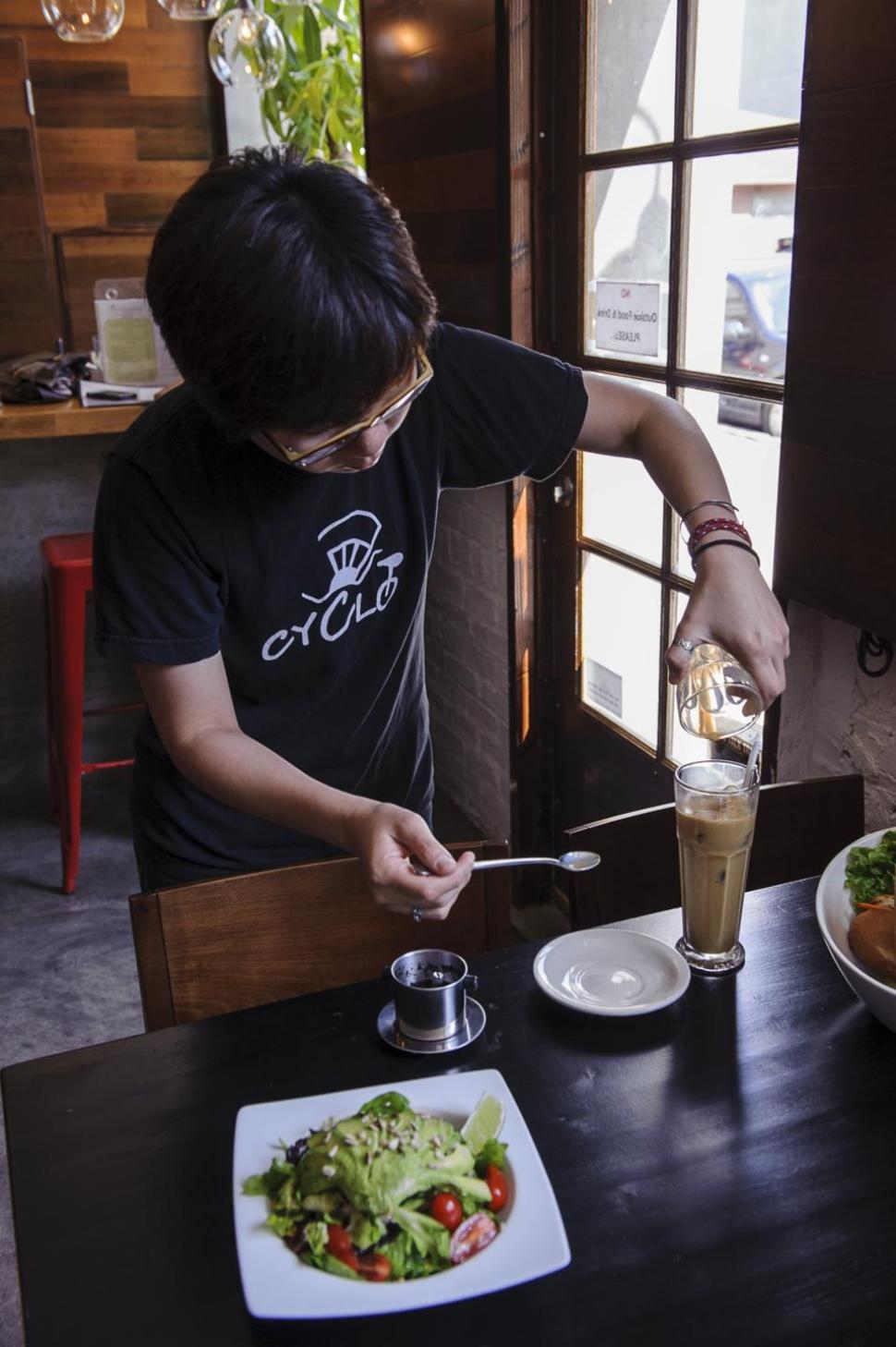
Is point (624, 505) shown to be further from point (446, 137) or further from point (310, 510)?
point (310, 510)

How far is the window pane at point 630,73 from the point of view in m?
2.12

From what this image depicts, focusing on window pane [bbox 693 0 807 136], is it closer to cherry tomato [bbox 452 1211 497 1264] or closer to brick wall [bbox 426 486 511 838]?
brick wall [bbox 426 486 511 838]

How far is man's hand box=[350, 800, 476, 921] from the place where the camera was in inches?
43.9

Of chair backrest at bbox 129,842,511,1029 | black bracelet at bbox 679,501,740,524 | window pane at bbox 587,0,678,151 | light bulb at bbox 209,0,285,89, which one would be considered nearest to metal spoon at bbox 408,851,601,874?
chair backrest at bbox 129,842,511,1029

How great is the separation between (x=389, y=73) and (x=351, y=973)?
8.00 feet

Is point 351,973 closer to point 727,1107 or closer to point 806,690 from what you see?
point 727,1107

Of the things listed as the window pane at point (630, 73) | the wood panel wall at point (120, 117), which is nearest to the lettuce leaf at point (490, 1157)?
the window pane at point (630, 73)

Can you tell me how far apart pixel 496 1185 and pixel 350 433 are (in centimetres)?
70

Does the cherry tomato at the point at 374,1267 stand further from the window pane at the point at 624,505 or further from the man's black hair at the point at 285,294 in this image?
the window pane at the point at 624,505

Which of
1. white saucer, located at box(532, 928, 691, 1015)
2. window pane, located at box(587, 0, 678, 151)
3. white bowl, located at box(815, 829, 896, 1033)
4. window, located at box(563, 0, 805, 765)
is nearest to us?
white bowl, located at box(815, 829, 896, 1033)

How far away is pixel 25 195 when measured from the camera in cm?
416

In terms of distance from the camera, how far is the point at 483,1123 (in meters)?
1.02

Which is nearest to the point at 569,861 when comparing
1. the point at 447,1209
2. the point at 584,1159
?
→ the point at 584,1159

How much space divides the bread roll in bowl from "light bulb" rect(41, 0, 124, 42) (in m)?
2.64
